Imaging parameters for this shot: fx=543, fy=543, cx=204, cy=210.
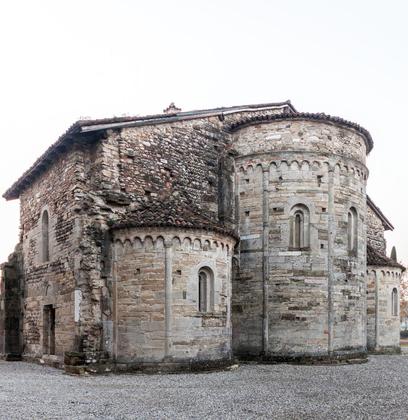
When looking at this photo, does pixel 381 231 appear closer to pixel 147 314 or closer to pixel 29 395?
pixel 147 314

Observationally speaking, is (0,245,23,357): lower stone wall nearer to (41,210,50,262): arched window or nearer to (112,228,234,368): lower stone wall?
(41,210,50,262): arched window

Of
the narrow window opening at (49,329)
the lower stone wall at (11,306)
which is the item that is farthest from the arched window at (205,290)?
the lower stone wall at (11,306)

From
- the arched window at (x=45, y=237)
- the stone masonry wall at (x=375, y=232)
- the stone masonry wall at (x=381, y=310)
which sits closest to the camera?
the arched window at (x=45, y=237)

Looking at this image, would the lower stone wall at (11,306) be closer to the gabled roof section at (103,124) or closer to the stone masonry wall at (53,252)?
the stone masonry wall at (53,252)

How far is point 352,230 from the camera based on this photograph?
16.9 m

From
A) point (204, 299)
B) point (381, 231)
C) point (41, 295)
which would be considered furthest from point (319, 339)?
point (381, 231)

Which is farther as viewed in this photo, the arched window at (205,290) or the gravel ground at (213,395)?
the arched window at (205,290)

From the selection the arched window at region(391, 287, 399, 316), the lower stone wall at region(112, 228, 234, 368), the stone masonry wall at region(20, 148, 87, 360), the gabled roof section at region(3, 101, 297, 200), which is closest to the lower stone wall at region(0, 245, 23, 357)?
the stone masonry wall at region(20, 148, 87, 360)

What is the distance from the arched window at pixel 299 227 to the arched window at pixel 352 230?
1573 mm

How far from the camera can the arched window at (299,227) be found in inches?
631

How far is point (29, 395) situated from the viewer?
993cm

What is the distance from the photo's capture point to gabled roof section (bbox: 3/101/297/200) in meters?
13.9

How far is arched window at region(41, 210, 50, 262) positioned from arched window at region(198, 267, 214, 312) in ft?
18.4

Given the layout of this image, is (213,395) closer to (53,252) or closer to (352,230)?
(53,252)
